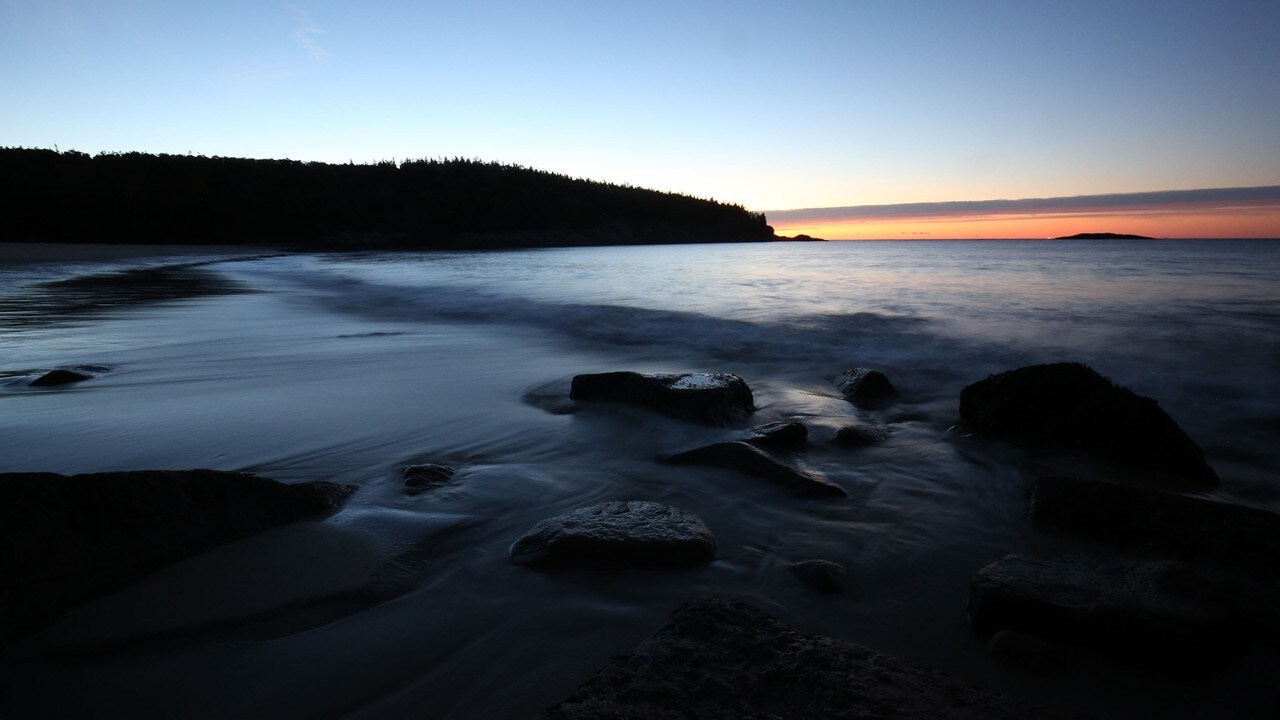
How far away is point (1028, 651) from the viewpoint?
1503 millimetres

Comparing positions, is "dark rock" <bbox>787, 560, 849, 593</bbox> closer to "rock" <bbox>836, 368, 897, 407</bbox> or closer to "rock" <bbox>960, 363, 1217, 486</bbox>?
"rock" <bbox>960, 363, 1217, 486</bbox>

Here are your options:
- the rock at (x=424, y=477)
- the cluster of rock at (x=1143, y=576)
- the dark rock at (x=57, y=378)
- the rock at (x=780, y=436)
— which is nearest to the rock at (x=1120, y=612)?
the cluster of rock at (x=1143, y=576)

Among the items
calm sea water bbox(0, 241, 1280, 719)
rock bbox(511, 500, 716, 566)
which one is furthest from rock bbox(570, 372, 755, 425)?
rock bbox(511, 500, 716, 566)

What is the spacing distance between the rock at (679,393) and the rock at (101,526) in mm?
2064

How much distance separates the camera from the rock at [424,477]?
8.30 ft

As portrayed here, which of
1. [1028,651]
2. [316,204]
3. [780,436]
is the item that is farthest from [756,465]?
[316,204]

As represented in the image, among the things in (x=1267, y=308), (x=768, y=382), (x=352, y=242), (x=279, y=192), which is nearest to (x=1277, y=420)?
(x=768, y=382)

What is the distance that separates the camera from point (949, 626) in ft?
5.45

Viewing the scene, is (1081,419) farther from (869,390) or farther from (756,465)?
(756,465)

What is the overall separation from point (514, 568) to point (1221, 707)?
1727 millimetres

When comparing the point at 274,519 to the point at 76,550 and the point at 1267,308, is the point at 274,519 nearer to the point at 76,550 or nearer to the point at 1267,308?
the point at 76,550

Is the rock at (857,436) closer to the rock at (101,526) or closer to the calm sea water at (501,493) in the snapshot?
the calm sea water at (501,493)

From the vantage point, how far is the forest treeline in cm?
4047

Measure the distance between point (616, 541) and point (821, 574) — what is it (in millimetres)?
610
